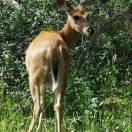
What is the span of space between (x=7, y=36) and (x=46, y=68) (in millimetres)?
2890

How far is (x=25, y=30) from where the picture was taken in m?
9.95

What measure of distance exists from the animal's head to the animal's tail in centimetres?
173

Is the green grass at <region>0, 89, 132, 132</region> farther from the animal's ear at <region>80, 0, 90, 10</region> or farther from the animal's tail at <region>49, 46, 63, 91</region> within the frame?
the animal's ear at <region>80, 0, 90, 10</region>

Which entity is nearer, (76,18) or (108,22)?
(76,18)

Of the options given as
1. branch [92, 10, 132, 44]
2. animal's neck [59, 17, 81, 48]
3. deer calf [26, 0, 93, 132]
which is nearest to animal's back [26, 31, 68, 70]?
deer calf [26, 0, 93, 132]

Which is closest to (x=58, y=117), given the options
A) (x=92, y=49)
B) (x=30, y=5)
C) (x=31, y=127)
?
(x=31, y=127)

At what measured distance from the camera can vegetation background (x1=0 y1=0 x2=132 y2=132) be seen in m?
7.98

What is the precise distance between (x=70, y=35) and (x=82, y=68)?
2.21ft

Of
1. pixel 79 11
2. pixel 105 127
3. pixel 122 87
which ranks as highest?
pixel 79 11

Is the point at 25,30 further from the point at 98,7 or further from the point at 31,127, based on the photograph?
the point at 31,127

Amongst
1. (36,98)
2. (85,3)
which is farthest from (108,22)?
(36,98)

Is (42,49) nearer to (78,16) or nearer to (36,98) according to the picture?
(36,98)

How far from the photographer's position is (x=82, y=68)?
368 inches

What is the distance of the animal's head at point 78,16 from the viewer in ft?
29.4
